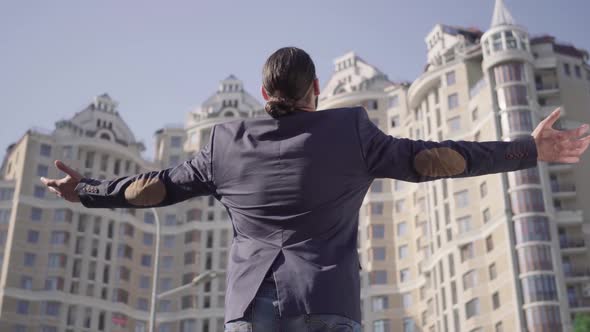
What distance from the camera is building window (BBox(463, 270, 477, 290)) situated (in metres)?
81.9

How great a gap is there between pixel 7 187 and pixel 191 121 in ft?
87.5

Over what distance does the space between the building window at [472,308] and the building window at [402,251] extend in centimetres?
1774

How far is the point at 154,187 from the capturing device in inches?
194

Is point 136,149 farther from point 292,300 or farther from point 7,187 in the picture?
point 292,300

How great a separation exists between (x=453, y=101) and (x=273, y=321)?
91143mm

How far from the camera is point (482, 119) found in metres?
87.8

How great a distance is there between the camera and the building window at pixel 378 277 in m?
98.1

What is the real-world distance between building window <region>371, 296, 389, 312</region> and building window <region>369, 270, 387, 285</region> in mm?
1696

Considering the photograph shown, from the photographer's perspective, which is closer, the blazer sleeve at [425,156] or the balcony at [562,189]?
the blazer sleeve at [425,156]

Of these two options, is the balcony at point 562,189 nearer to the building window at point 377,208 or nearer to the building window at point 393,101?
the building window at point 377,208

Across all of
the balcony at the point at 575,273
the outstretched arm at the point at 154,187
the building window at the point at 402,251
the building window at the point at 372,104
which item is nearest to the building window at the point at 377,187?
the building window at the point at 402,251

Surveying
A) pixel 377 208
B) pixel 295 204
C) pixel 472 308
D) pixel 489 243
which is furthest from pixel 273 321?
pixel 377 208

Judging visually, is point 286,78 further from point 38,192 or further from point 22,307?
point 38,192

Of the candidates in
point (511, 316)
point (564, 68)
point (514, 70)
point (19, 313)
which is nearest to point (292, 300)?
point (511, 316)
